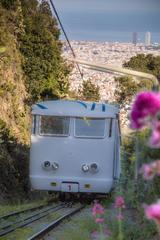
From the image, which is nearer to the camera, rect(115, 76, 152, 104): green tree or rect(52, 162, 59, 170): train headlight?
rect(52, 162, 59, 170): train headlight

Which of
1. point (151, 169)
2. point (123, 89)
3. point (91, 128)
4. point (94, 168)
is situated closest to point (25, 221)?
point (94, 168)

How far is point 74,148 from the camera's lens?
2116 cm

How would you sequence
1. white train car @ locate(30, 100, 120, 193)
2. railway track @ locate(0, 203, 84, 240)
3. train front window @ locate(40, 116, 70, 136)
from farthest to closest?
train front window @ locate(40, 116, 70, 136), white train car @ locate(30, 100, 120, 193), railway track @ locate(0, 203, 84, 240)

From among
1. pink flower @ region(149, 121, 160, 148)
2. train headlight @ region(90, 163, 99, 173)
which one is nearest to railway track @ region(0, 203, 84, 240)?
train headlight @ region(90, 163, 99, 173)

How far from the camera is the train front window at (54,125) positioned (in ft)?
70.0

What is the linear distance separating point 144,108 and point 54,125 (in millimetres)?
19011

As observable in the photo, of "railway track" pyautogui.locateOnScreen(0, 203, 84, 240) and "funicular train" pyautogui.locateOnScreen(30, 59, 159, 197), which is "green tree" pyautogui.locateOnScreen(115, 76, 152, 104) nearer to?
"funicular train" pyautogui.locateOnScreen(30, 59, 159, 197)

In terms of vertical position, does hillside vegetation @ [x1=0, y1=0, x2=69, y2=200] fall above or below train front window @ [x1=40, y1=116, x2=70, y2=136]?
above

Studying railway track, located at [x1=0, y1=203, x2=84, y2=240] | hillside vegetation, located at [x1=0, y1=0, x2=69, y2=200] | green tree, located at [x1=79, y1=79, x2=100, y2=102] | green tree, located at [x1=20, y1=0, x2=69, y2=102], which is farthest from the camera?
green tree, located at [x1=79, y1=79, x2=100, y2=102]

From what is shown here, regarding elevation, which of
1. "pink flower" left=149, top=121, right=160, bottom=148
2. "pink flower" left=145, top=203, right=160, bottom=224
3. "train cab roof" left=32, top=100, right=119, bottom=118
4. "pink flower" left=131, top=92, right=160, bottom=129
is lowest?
"pink flower" left=145, top=203, right=160, bottom=224

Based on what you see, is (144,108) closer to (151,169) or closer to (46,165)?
(151,169)

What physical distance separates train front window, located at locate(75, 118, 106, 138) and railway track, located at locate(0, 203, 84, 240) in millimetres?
2202

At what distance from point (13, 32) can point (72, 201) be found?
1643 cm

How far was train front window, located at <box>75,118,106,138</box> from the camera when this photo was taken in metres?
21.1
